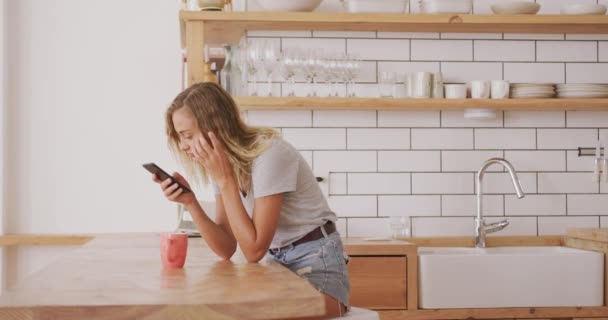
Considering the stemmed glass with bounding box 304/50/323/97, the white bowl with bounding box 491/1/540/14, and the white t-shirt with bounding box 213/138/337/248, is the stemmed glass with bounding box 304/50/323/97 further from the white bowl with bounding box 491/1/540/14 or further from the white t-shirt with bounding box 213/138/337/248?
the white t-shirt with bounding box 213/138/337/248

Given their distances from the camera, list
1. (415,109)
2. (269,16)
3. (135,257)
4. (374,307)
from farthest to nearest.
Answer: (415,109) → (269,16) → (374,307) → (135,257)

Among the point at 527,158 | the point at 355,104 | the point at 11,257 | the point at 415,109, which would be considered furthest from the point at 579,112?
the point at 11,257

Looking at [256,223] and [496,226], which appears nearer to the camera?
[256,223]

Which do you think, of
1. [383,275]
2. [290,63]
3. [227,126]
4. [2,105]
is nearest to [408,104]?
[290,63]

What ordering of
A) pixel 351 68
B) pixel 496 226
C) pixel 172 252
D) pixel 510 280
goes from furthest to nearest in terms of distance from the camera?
1. pixel 496 226
2. pixel 351 68
3. pixel 510 280
4. pixel 172 252

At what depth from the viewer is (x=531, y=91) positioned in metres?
4.11

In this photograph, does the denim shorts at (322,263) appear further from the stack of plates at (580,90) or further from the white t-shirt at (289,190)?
the stack of plates at (580,90)

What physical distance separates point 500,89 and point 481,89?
86 millimetres

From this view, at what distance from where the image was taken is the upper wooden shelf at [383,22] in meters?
3.91

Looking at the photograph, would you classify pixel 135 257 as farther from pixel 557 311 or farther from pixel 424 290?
pixel 557 311

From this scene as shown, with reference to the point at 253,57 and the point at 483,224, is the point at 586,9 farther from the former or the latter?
the point at 253,57

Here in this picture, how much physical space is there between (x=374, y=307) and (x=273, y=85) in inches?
45.3

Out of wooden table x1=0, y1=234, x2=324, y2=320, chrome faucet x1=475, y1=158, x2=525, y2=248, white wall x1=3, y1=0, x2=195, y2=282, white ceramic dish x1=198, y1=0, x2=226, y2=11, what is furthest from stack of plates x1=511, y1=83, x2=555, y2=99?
wooden table x1=0, y1=234, x2=324, y2=320

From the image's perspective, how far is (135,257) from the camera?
99.4 inches
